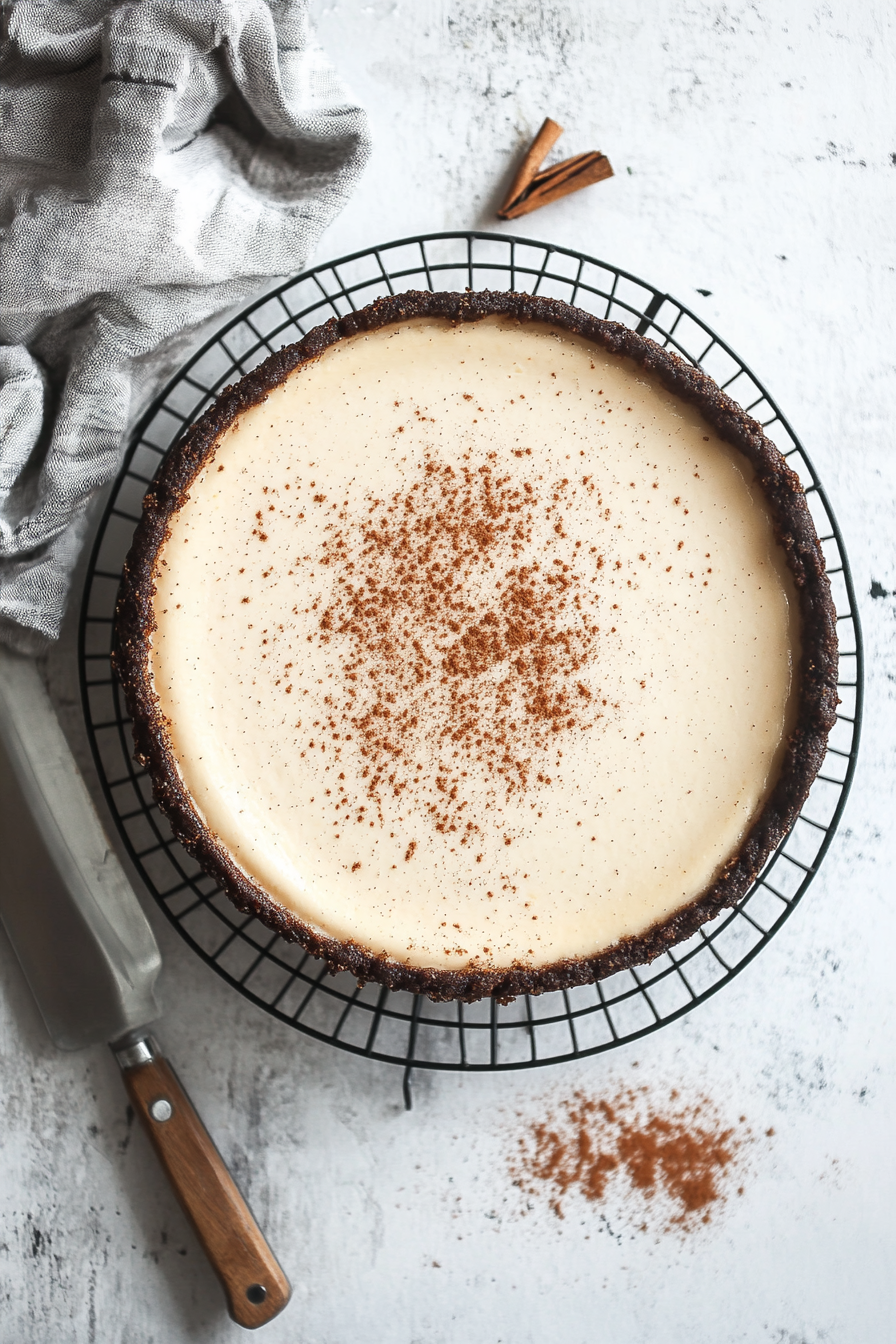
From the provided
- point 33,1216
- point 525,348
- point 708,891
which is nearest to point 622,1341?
point 708,891

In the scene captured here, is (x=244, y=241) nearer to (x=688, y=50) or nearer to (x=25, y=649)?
(x=25, y=649)

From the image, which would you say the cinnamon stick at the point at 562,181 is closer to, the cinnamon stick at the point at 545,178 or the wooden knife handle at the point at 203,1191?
the cinnamon stick at the point at 545,178

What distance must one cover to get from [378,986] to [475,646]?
2.03 ft

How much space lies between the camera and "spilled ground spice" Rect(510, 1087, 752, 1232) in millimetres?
1536

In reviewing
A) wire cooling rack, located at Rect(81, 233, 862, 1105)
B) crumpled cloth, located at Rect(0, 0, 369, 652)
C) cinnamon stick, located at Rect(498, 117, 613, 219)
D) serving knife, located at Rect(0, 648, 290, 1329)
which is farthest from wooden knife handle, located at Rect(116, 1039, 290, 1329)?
cinnamon stick, located at Rect(498, 117, 613, 219)

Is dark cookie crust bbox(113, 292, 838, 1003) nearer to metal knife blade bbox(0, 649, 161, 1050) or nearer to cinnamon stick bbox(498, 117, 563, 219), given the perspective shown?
metal knife blade bbox(0, 649, 161, 1050)

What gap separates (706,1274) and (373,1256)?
57 cm

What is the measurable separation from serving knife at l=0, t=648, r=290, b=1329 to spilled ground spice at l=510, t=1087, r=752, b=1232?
468 mm

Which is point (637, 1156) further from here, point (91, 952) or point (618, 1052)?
point (91, 952)

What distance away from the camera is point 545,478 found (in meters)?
1.38

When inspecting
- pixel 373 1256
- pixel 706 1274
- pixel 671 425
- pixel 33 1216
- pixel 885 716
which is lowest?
pixel 33 1216

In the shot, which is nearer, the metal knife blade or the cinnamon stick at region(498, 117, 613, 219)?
the metal knife blade

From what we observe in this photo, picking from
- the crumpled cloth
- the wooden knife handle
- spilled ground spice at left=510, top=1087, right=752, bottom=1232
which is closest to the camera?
the crumpled cloth

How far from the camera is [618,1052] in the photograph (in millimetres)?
1551
